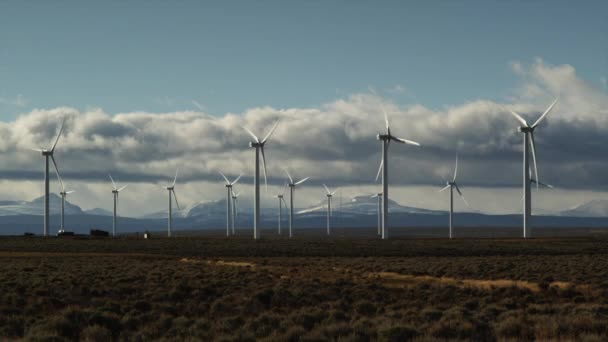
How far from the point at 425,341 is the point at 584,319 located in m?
6.24

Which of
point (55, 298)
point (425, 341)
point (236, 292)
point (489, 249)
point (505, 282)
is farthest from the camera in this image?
point (489, 249)

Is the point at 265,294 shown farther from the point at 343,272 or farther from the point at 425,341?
the point at 343,272

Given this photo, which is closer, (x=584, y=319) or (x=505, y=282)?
(x=584, y=319)

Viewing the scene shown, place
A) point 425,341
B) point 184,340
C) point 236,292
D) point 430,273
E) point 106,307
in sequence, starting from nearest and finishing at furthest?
point 425,341 → point 184,340 → point 106,307 → point 236,292 → point 430,273

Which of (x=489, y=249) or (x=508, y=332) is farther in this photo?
(x=489, y=249)

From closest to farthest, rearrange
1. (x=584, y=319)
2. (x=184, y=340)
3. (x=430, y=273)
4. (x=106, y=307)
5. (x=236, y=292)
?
(x=184, y=340)
(x=584, y=319)
(x=106, y=307)
(x=236, y=292)
(x=430, y=273)

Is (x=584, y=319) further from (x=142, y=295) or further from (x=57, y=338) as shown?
(x=142, y=295)

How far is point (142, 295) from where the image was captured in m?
34.9

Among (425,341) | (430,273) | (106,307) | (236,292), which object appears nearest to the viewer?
(425,341)

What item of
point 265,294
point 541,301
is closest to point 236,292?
point 265,294

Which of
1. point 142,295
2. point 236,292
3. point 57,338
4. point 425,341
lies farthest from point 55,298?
point 425,341

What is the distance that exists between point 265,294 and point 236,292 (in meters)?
2.60

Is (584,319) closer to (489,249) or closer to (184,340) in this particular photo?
(184,340)

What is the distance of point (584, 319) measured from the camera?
23.7m
